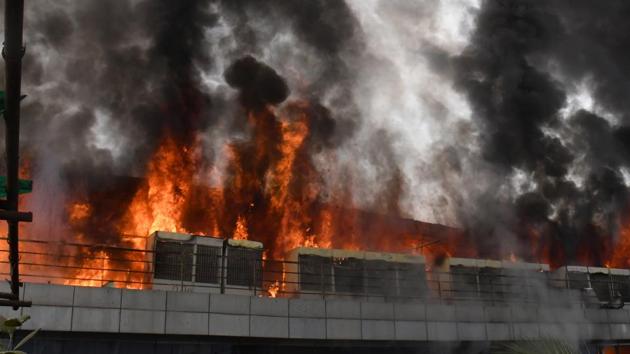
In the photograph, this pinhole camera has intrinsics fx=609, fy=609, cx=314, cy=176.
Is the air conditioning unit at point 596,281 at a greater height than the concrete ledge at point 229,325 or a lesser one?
greater

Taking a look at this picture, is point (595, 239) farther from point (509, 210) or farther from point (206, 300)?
point (206, 300)

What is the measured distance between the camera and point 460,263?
16.5 meters

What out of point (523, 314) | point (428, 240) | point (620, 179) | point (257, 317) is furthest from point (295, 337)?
point (620, 179)

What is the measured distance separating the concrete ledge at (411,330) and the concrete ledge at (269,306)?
262 centimetres

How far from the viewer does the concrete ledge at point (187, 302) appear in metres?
11.5

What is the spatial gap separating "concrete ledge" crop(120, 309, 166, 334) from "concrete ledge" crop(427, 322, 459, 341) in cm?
586

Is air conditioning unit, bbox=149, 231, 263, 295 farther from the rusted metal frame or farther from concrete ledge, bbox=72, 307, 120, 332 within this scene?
the rusted metal frame

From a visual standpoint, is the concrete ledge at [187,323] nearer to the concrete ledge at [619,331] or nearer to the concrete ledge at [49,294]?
the concrete ledge at [49,294]

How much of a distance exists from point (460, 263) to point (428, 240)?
27.2 ft

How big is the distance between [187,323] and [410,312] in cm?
494

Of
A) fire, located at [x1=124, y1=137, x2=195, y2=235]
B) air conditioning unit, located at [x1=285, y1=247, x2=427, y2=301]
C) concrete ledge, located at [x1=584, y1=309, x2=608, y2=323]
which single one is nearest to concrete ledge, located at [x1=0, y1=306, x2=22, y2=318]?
air conditioning unit, located at [x1=285, y1=247, x2=427, y2=301]

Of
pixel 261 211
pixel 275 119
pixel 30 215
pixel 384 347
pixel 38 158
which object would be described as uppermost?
pixel 275 119

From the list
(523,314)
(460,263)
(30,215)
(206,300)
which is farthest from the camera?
(460,263)

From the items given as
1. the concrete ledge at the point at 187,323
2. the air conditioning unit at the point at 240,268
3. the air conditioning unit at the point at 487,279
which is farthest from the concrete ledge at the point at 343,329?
the air conditioning unit at the point at 487,279
